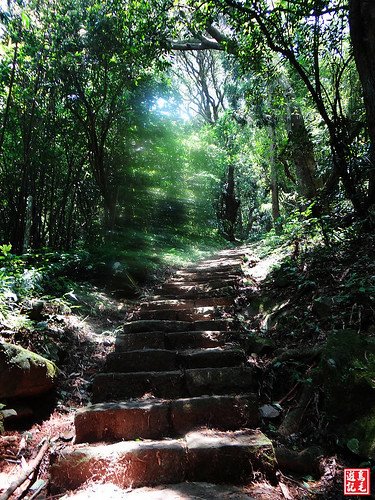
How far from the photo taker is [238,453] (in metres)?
2.27

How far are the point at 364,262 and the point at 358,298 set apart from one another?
2.74ft

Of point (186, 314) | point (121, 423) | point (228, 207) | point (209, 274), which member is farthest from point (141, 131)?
point (228, 207)

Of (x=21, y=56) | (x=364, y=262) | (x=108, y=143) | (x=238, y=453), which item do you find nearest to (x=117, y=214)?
(x=108, y=143)

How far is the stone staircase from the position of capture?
2256mm

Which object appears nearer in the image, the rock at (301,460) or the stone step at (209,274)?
the rock at (301,460)

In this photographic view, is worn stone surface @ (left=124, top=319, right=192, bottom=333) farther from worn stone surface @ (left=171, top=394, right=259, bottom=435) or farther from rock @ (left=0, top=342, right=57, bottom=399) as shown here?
worn stone surface @ (left=171, top=394, right=259, bottom=435)

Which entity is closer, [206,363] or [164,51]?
[206,363]

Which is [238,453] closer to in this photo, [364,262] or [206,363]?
[206,363]

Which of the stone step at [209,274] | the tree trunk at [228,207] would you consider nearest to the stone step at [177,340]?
the stone step at [209,274]

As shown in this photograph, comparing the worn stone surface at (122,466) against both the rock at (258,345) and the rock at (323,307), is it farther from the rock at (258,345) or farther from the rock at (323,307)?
the rock at (323,307)

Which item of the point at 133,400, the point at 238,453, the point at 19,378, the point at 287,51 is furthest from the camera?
the point at 287,51

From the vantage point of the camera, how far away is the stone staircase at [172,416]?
2256 millimetres

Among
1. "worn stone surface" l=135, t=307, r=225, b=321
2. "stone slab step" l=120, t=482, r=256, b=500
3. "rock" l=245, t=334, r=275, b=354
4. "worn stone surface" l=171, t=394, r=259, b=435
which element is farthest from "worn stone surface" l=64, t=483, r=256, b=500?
"worn stone surface" l=135, t=307, r=225, b=321

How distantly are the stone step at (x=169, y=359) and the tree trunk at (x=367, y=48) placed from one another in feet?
10.3
